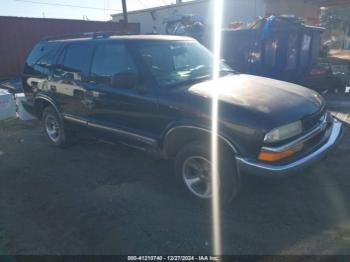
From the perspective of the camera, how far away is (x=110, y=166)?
208 inches

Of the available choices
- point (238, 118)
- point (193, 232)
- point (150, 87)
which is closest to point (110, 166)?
point (150, 87)

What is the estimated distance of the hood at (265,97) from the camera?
3.47 meters

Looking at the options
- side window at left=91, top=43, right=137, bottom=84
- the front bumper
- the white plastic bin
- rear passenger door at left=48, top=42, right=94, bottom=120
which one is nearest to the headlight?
the front bumper

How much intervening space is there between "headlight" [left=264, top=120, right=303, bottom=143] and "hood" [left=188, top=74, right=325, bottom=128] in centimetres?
5

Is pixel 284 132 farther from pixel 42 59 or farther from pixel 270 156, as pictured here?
pixel 42 59

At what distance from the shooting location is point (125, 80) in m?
4.13

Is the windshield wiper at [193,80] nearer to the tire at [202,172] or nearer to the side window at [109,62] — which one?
the side window at [109,62]

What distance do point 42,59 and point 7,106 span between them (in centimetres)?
309

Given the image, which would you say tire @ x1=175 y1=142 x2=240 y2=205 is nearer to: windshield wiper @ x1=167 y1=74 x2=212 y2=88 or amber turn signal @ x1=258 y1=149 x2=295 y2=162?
amber turn signal @ x1=258 y1=149 x2=295 y2=162

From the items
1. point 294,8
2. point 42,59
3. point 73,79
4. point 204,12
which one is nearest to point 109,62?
point 73,79

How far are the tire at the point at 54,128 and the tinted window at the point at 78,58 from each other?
3.27 ft

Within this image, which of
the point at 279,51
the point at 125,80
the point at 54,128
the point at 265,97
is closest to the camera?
the point at 265,97

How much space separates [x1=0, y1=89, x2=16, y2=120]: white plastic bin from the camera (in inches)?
331

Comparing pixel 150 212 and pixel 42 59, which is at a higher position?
pixel 42 59
